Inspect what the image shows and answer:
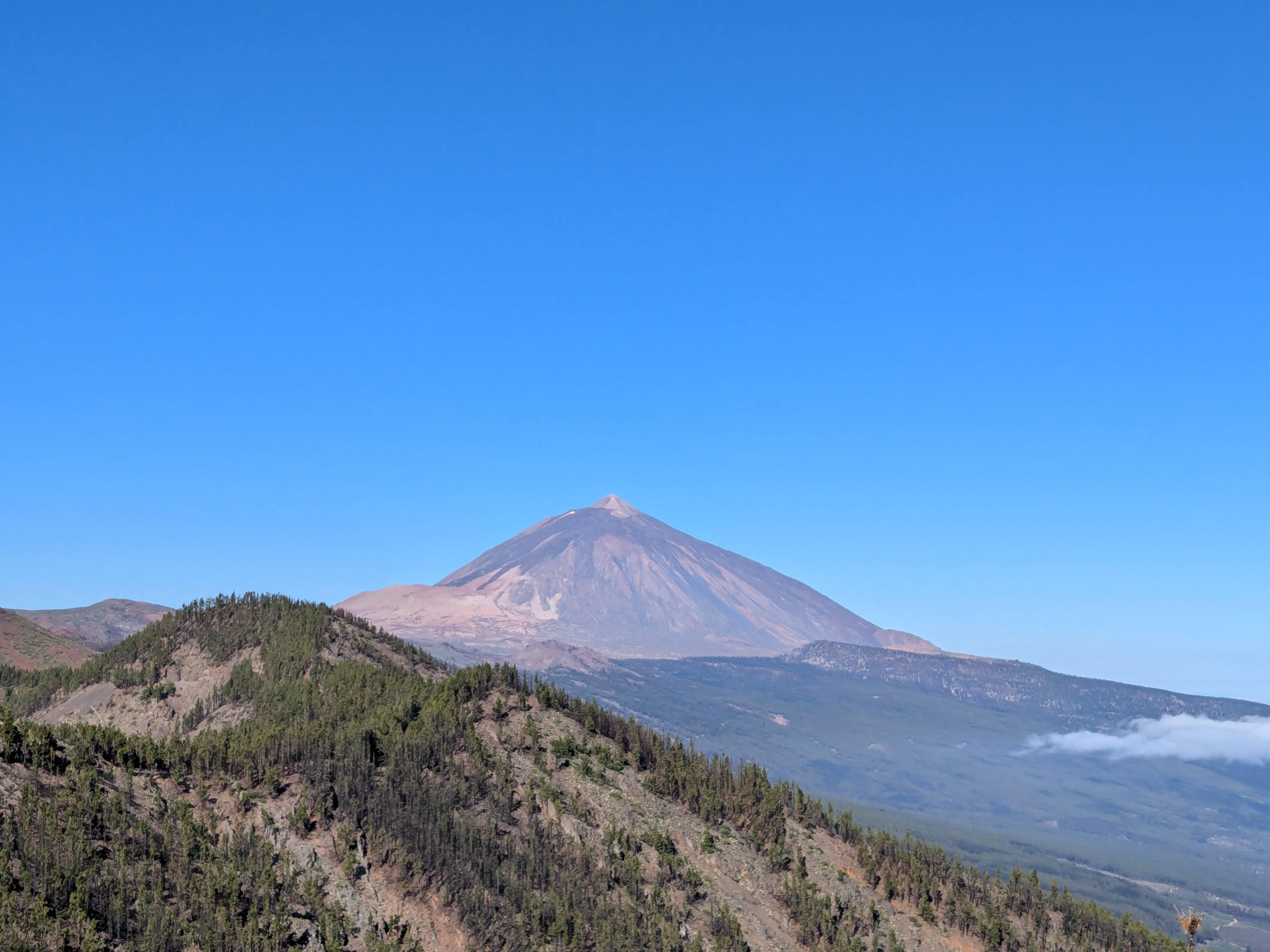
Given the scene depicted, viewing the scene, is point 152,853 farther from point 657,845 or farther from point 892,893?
point 892,893

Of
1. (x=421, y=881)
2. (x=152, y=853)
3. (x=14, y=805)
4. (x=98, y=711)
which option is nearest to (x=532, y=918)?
(x=421, y=881)

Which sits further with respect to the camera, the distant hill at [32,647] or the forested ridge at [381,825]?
the distant hill at [32,647]

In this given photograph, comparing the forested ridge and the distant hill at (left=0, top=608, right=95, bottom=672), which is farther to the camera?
the distant hill at (left=0, top=608, right=95, bottom=672)

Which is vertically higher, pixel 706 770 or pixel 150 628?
pixel 150 628
